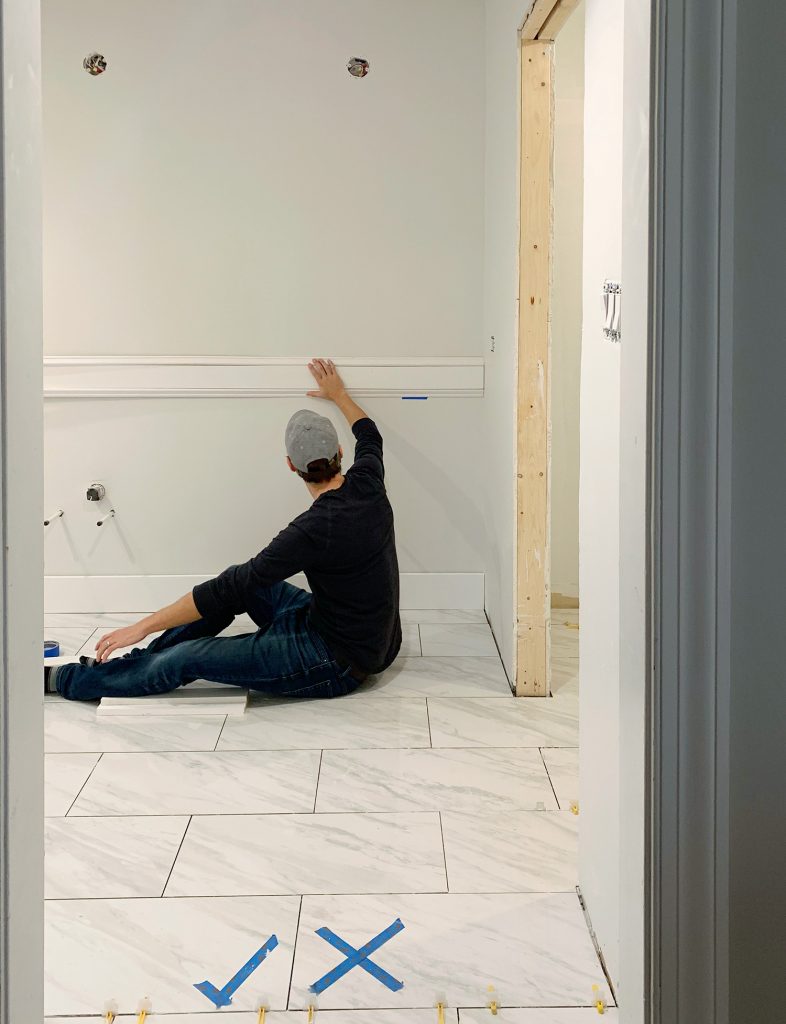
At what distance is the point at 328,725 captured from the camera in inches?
122

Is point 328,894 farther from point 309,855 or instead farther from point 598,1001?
point 598,1001

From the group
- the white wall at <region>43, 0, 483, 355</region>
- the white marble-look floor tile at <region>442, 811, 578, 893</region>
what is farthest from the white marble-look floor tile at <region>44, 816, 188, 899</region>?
the white wall at <region>43, 0, 483, 355</region>

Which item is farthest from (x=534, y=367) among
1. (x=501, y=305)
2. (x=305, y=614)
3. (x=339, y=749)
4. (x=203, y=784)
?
(x=203, y=784)

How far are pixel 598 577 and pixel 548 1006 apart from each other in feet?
2.43

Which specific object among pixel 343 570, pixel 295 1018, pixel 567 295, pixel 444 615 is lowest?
pixel 295 1018

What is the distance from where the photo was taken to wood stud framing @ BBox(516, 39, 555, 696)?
3125 mm

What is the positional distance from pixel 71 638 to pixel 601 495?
98.7 inches

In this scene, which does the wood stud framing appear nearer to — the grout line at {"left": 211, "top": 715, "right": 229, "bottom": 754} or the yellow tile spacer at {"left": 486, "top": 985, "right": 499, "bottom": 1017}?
the grout line at {"left": 211, "top": 715, "right": 229, "bottom": 754}

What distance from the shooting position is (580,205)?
426 cm

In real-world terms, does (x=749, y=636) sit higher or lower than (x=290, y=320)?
lower

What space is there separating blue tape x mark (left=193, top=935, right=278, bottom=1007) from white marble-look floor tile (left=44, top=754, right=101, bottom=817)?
790 mm

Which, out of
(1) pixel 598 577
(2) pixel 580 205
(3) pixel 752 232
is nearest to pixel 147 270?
(2) pixel 580 205

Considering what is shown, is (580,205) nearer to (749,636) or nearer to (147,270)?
(147,270)

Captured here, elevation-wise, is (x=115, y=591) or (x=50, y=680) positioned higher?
(x=115, y=591)
